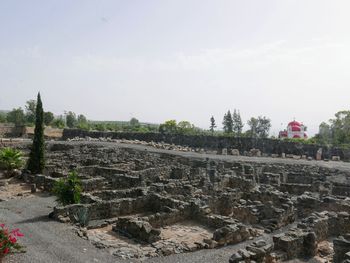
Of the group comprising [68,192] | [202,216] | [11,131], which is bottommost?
[202,216]

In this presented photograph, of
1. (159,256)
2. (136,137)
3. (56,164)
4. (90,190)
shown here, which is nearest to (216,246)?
(159,256)

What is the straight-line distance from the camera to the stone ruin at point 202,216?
15.5 m

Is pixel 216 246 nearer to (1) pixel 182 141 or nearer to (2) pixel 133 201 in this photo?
(2) pixel 133 201

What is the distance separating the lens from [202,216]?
20031 mm

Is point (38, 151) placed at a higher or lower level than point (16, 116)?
lower

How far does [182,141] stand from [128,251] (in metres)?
52.5

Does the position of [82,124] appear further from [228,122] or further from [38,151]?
[38,151]

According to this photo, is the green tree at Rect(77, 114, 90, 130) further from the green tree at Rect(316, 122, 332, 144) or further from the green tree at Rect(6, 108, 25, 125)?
the green tree at Rect(316, 122, 332, 144)

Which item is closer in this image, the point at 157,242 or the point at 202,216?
the point at 157,242

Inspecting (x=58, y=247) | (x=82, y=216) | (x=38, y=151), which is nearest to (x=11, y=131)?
(x=38, y=151)

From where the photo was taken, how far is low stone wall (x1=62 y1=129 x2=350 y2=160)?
5598 cm

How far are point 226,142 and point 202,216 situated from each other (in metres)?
44.2

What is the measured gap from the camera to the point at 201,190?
2541 centimetres

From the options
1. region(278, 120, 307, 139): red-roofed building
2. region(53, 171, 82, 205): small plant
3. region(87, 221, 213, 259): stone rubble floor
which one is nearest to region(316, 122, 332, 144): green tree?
region(278, 120, 307, 139): red-roofed building
